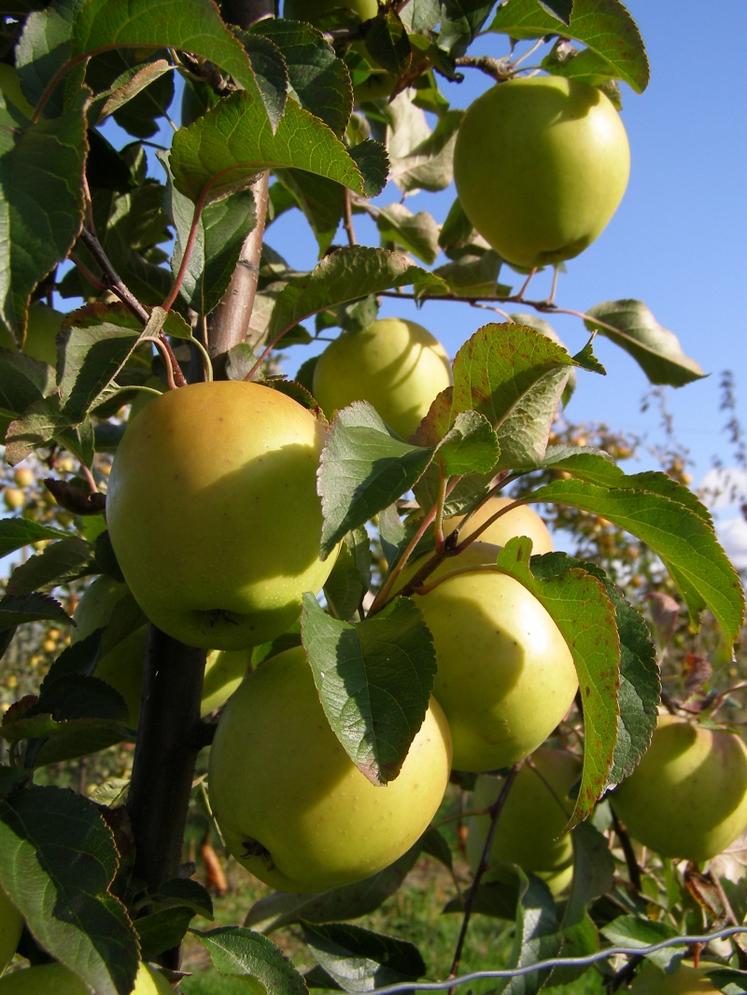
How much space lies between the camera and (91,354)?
2.19 ft

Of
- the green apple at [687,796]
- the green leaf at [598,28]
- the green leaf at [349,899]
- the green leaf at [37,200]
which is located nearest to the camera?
the green leaf at [37,200]

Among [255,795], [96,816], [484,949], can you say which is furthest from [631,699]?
[484,949]

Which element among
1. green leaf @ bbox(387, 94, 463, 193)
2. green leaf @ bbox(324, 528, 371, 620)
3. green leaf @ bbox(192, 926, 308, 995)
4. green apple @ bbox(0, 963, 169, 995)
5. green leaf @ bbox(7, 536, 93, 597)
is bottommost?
→ green apple @ bbox(0, 963, 169, 995)

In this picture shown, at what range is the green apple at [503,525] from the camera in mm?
917

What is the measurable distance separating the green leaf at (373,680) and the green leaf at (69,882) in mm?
188

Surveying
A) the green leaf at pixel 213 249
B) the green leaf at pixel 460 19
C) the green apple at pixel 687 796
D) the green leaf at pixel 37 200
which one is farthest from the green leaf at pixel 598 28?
the green apple at pixel 687 796

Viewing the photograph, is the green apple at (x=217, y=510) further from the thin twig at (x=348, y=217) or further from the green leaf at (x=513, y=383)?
the thin twig at (x=348, y=217)

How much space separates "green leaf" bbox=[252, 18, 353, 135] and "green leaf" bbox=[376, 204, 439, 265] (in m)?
0.50

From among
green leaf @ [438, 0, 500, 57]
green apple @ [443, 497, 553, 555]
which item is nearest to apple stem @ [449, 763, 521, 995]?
green apple @ [443, 497, 553, 555]

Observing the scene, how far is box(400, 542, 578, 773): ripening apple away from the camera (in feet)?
2.53

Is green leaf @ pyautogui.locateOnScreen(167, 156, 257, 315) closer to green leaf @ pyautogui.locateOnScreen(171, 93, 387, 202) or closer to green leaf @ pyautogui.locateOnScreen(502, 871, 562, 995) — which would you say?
green leaf @ pyautogui.locateOnScreen(171, 93, 387, 202)

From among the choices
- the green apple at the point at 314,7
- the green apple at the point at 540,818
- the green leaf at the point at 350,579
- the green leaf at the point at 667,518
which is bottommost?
the green apple at the point at 540,818

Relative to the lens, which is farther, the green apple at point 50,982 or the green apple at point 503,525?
the green apple at point 503,525

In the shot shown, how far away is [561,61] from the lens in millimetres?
1191
